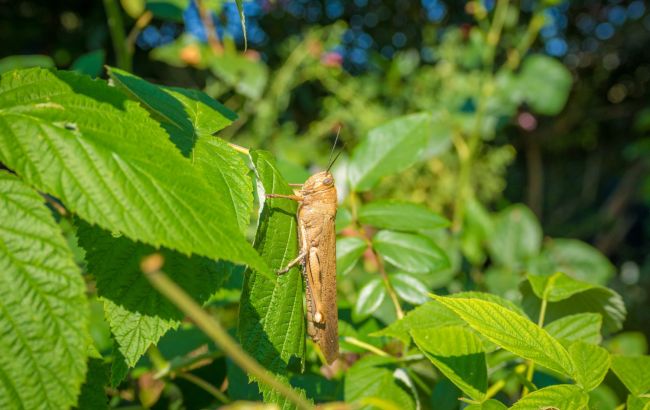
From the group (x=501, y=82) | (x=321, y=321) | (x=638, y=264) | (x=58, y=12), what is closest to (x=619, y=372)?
(x=321, y=321)

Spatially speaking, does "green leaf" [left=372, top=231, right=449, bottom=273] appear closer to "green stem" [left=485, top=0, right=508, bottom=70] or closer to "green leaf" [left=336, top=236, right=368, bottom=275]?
"green leaf" [left=336, top=236, right=368, bottom=275]

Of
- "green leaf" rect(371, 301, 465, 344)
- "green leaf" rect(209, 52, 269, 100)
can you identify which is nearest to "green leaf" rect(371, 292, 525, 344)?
"green leaf" rect(371, 301, 465, 344)

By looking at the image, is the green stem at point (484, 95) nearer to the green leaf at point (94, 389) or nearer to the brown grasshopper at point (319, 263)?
the brown grasshopper at point (319, 263)

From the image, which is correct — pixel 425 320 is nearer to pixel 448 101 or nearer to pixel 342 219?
pixel 342 219

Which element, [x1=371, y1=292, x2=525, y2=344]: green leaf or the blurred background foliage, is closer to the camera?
[x1=371, y1=292, x2=525, y2=344]: green leaf

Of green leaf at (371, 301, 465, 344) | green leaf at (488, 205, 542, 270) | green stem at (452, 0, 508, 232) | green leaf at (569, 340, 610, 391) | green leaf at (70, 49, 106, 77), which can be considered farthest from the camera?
green stem at (452, 0, 508, 232)

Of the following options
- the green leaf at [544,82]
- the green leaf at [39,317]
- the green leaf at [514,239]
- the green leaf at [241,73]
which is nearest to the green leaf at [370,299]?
the green leaf at [39,317]

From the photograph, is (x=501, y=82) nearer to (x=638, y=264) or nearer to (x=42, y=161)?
(x=42, y=161)
